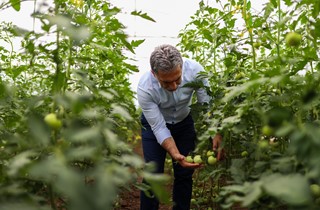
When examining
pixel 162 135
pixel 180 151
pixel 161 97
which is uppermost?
pixel 161 97

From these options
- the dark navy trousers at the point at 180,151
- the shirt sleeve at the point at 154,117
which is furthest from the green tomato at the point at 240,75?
the dark navy trousers at the point at 180,151

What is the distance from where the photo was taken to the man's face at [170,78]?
2.56 m

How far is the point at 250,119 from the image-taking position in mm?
1692

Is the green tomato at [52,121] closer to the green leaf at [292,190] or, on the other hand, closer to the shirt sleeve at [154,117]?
the green leaf at [292,190]

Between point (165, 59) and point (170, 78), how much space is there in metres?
0.12

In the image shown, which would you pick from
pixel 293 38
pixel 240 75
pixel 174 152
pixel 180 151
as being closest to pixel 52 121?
pixel 293 38

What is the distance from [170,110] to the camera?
3.03 m

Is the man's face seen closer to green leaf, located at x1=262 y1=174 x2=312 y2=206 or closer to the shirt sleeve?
the shirt sleeve

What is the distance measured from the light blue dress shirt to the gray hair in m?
0.20

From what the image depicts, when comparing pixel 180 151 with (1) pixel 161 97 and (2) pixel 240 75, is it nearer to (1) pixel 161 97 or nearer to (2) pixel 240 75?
(1) pixel 161 97

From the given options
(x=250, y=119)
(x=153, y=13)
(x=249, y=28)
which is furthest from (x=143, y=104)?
(x=153, y=13)

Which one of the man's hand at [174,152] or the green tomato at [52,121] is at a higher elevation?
the green tomato at [52,121]

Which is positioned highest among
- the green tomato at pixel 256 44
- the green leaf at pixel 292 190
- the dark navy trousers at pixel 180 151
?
the green tomato at pixel 256 44

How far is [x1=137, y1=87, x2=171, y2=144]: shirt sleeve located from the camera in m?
2.79
